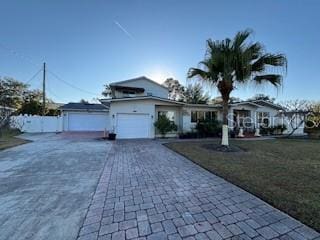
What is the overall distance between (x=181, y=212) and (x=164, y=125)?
12020 mm

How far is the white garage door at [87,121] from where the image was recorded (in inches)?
866

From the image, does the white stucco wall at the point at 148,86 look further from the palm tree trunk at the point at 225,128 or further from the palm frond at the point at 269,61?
the palm frond at the point at 269,61

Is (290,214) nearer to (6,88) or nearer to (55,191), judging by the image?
(55,191)

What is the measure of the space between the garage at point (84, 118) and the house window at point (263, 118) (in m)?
17.4

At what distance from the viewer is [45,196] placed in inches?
148

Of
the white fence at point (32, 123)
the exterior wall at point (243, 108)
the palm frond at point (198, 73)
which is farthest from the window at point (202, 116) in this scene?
the white fence at point (32, 123)

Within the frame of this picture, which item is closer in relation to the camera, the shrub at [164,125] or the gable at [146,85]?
the shrub at [164,125]

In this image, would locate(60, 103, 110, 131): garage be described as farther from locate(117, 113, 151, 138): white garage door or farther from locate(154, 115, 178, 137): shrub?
locate(154, 115, 178, 137): shrub

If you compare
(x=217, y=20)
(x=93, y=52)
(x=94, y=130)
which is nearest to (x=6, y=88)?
(x=94, y=130)

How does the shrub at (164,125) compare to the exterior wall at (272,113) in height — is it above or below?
below

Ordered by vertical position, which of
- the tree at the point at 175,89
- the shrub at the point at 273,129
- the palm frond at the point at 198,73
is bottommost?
the shrub at the point at 273,129

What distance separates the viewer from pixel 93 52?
13.4 meters

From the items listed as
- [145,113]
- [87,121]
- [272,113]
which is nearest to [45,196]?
[145,113]

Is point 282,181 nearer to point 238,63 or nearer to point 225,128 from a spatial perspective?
point 225,128
